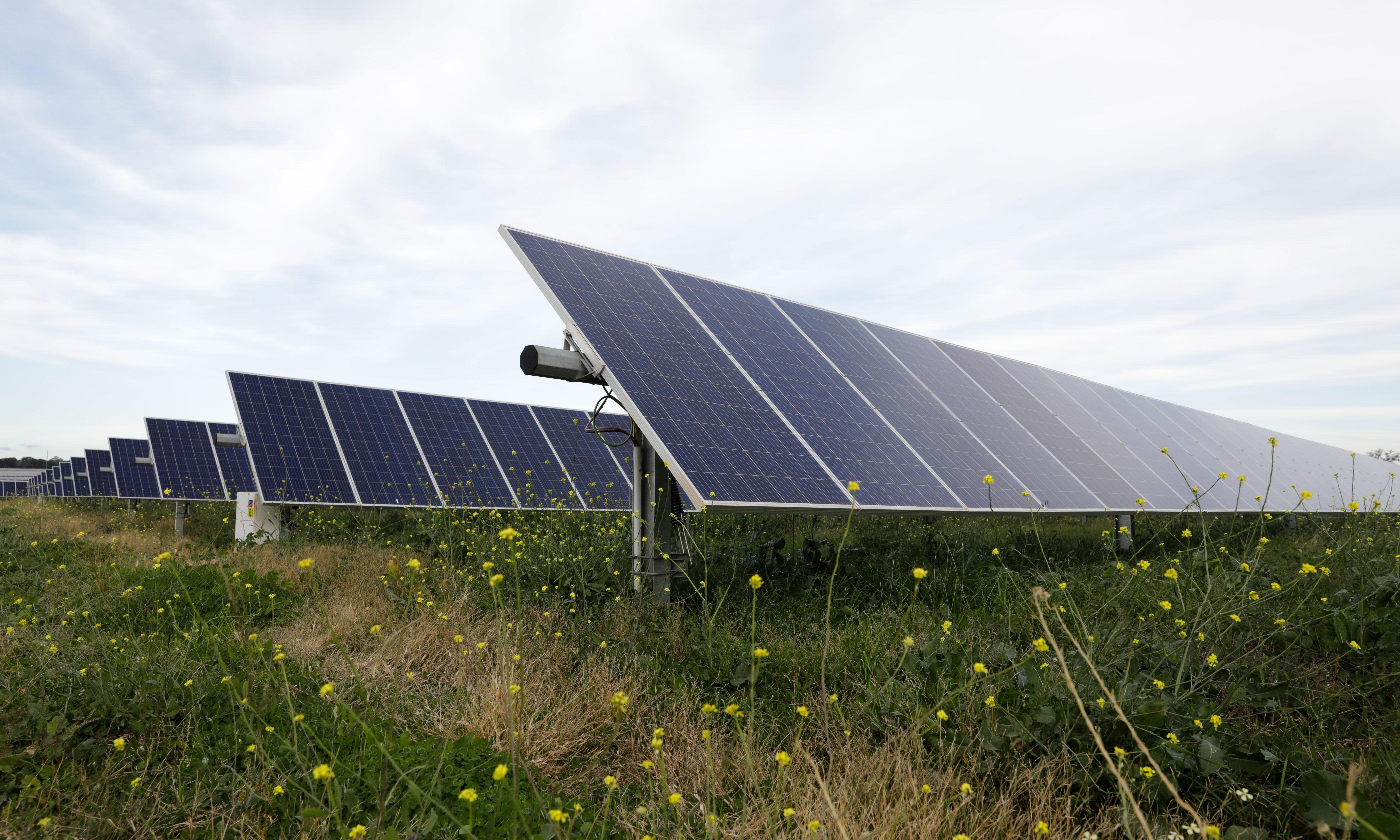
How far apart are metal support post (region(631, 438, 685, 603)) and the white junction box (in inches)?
306

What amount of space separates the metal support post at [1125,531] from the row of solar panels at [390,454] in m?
6.05

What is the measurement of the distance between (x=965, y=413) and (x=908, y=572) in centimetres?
261

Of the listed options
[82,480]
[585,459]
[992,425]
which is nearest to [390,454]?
[585,459]

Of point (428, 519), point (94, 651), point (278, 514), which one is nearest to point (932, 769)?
point (94, 651)

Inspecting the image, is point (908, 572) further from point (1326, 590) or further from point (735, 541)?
point (1326, 590)

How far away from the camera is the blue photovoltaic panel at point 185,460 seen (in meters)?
16.6

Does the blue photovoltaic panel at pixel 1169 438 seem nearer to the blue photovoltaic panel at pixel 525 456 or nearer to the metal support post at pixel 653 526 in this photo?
the metal support post at pixel 653 526

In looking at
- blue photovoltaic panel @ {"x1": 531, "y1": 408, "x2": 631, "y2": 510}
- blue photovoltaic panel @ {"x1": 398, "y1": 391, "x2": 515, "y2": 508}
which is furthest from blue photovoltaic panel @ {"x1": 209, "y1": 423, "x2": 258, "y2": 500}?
blue photovoltaic panel @ {"x1": 531, "y1": 408, "x2": 631, "y2": 510}

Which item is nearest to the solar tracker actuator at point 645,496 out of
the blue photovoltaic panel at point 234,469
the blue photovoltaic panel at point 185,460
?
the blue photovoltaic panel at point 185,460

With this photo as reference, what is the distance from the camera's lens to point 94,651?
4543 millimetres

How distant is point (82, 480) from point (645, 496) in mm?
34375

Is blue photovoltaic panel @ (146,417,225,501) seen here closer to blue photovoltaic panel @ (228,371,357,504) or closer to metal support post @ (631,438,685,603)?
blue photovoltaic panel @ (228,371,357,504)

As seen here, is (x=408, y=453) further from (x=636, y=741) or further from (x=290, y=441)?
(x=636, y=741)

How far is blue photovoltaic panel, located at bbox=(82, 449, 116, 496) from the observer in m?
23.1
